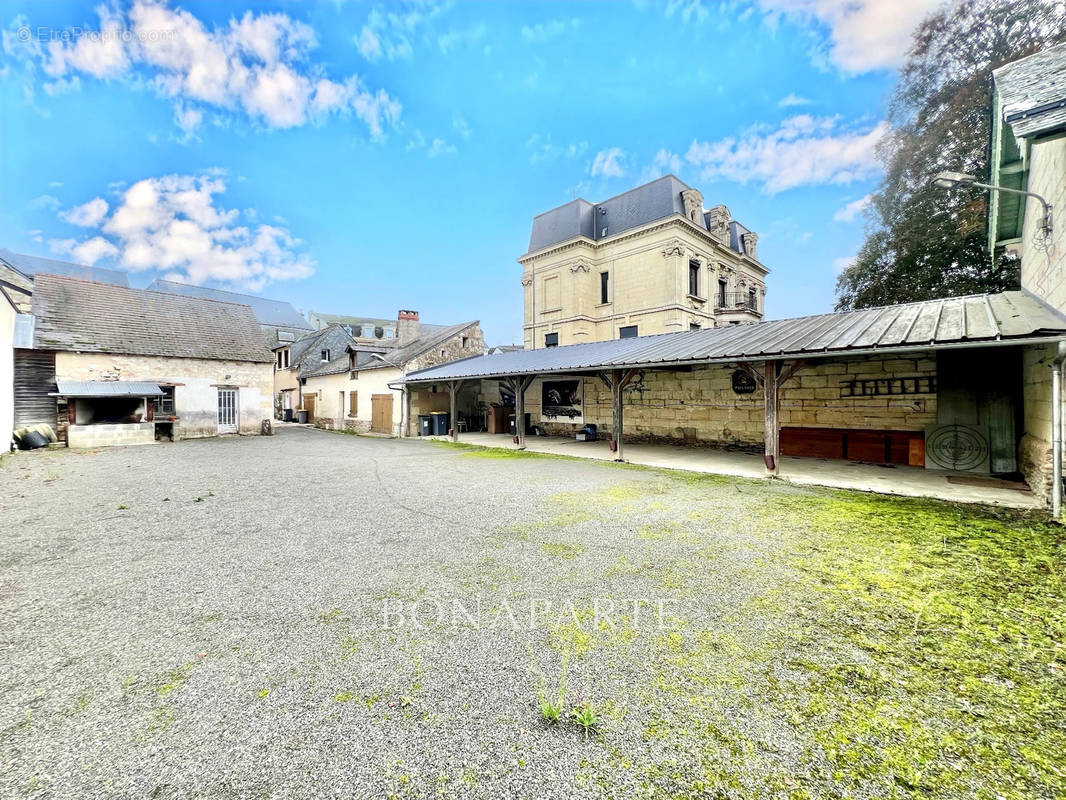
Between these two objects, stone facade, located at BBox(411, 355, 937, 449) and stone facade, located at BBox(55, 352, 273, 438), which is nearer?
stone facade, located at BBox(411, 355, 937, 449)

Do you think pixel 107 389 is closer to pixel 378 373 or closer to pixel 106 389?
pixel 106 389

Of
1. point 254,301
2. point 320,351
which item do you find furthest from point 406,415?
point 254,301

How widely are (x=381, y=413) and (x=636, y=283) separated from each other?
14.6m

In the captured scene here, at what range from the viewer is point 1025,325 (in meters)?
5.10

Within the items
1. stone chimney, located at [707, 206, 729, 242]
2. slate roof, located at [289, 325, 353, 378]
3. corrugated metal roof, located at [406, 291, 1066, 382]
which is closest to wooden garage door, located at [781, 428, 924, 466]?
corrugated metal roof, located at [406, 291, 1066, 382]

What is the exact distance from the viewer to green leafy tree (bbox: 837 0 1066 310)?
12.4m

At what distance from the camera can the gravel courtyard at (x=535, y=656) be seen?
171 centimetres

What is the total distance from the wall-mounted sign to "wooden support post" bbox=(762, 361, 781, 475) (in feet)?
9.56

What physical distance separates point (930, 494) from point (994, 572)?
10.1 ft

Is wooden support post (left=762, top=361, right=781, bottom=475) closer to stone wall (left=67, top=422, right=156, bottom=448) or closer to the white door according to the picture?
stone wall (left=67, top=422, right=156, bottom=448)

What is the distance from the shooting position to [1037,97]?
419cm

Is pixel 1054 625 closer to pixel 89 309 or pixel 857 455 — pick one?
pixel 857 455

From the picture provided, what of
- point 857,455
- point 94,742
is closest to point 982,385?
point 857,455

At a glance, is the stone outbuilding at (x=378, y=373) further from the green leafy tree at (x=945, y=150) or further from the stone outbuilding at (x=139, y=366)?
the green leafy tree at (x=945, y=150)
